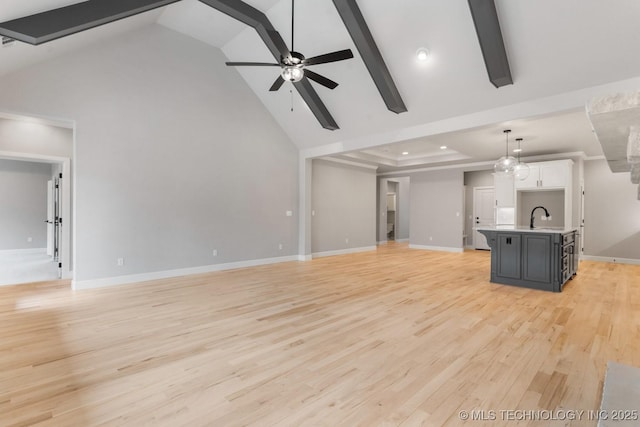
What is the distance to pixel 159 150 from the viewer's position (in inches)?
222

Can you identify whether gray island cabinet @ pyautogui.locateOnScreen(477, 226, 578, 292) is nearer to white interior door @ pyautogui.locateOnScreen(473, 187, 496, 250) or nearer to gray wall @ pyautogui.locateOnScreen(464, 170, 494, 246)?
white interior door @ pyautogui.locateOnScreen(473, 187, 496, 250)

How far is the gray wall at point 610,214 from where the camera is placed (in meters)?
7.58

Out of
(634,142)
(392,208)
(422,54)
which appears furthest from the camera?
(392,208)

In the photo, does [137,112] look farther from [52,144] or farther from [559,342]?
[559,342]

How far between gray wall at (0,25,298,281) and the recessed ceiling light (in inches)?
156

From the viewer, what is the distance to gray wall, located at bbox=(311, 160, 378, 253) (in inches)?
340

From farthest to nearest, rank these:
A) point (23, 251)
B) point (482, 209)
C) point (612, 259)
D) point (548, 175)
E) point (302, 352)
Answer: point (482, 209)
point (23, 251)
point (612, 259)
point (548, 175)
point (302, 352)

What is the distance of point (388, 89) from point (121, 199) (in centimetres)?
493

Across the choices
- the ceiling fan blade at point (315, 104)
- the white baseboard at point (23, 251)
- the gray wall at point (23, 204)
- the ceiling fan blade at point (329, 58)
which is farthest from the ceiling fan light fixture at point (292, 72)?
the white baseboard at point (23, 251)

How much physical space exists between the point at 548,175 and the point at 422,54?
5.48 meters

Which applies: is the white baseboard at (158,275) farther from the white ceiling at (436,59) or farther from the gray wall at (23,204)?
the gray wall at (23,204)

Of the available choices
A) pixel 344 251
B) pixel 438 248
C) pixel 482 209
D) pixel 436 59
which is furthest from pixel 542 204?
pixel 436 59

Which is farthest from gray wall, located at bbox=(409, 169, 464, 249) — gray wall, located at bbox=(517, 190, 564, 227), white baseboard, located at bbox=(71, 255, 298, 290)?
white baseboard, located at bbox=(71, 255, 298, 290)

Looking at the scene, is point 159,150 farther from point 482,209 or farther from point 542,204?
point 542,204
